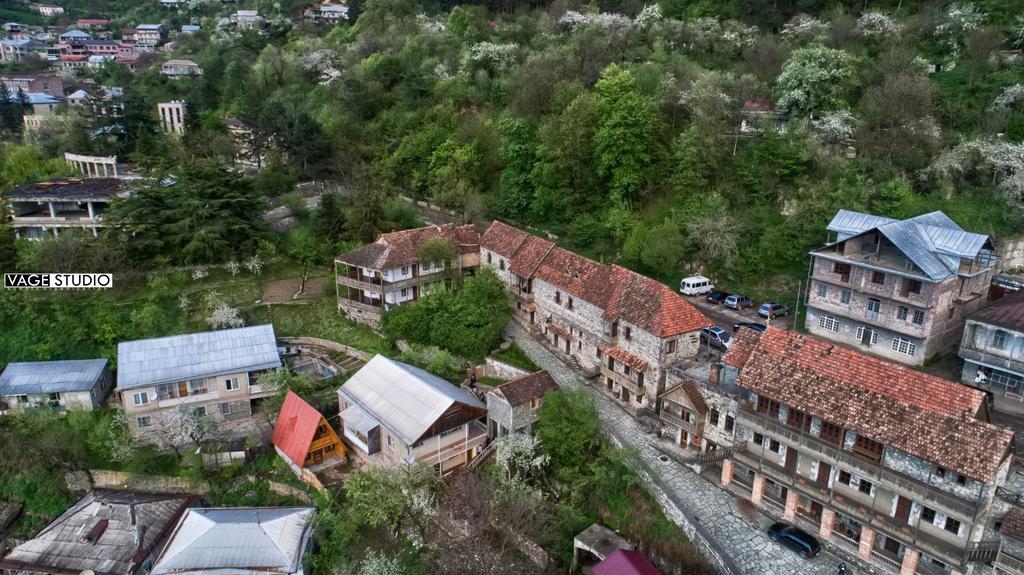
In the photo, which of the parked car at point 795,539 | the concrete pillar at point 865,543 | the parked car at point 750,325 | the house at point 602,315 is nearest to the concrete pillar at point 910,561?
the concrete pillar at point 865,543

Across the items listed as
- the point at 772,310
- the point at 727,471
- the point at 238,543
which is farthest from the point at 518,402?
the point at 772,310

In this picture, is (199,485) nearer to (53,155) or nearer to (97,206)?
(97,206)

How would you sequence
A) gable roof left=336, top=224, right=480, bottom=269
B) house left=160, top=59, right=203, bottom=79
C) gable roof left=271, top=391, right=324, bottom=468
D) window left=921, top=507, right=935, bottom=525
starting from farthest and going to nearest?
1. house left=160, top=59, right=203, bottom=79
2. gable roof left=336, top=224, right=480, bottom=269
3. gable roof left=271, top=391, right=324, bottom=468
4. window left=921, top=507, right=935, bottom=525

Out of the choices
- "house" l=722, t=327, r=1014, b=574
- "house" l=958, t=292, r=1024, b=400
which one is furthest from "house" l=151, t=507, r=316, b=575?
"house" l=958, t=292, r=1024, b=400

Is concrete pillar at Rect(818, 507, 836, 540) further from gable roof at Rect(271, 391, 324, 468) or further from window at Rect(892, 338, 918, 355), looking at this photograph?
gable roof at Rect(271, 391, 324, 468)

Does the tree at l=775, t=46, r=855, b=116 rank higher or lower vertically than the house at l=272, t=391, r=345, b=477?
higher

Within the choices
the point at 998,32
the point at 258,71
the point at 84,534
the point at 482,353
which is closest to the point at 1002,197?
the point at 998,32

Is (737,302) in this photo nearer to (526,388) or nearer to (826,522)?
(526,388)
